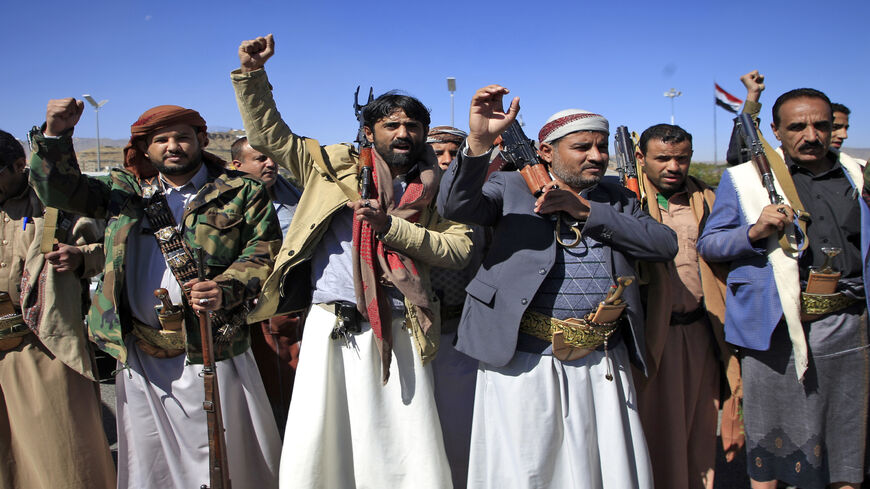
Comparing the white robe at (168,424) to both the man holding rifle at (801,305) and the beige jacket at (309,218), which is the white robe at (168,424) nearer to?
the beige jacket at (309,218)

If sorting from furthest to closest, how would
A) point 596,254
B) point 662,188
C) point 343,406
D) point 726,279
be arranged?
1. point 662,188
2. point 726,279
3. point 343,406
4. point 596,254

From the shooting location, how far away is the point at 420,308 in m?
2.94

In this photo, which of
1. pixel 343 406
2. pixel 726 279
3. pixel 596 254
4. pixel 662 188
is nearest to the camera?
pixel 596 254

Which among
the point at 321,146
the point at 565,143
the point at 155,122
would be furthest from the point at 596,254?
the point at 155,122

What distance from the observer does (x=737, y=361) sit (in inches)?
134

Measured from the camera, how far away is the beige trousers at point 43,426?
3.19 meters

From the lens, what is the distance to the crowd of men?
2.79 metres

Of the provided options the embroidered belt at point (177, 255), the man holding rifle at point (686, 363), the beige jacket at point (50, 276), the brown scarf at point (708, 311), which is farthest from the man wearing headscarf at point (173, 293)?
the man holding rifle at point (686, 363)

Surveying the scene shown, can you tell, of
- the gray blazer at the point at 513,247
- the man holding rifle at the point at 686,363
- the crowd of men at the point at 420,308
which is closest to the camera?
the gray blazer at the point at 513,247

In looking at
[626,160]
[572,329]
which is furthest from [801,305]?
[626,160]

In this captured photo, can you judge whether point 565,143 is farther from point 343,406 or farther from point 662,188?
point 343,406

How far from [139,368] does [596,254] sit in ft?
7.95

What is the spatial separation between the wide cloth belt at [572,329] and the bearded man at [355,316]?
48 centimetres

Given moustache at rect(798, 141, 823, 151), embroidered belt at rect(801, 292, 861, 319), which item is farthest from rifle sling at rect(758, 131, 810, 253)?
embroidered belt at rect(801, 292, 861, 319)
